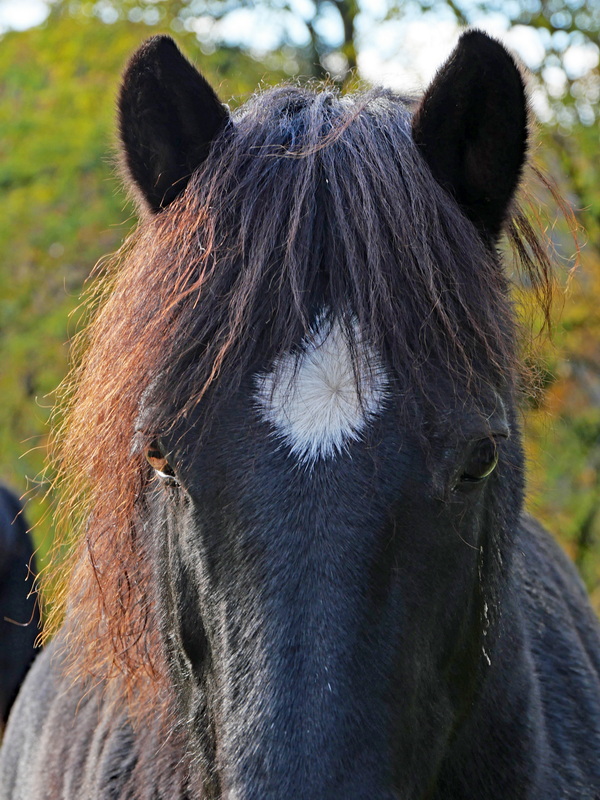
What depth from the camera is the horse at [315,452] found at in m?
1.46

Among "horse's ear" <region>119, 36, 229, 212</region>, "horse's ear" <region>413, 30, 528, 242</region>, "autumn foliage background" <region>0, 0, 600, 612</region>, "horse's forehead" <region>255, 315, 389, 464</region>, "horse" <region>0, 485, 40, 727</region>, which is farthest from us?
"autumn foliage background" <region>0, 0, 600, 612</region>

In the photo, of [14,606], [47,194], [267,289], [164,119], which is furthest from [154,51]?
[47,194]

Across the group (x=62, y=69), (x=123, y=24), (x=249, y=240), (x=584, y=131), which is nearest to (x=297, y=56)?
(x=123, y=24)

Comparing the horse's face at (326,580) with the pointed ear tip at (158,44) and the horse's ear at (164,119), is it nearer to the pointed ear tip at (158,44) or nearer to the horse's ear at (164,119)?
the horse's ear at (164,119)

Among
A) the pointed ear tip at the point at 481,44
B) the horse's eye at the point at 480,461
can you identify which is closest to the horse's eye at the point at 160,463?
the horse's eye at the point at 480,461

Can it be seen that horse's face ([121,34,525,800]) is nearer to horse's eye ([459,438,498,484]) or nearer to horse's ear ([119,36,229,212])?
horse's eye ([459,438,498,484])

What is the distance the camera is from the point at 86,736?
2645 millimetres

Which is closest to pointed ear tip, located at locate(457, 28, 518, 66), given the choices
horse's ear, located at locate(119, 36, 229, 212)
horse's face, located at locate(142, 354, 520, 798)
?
horse's ear, located at locate(119, 36, 229, 212)

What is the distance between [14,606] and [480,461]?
2.75 m

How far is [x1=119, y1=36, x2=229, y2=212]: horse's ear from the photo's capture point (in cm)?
189

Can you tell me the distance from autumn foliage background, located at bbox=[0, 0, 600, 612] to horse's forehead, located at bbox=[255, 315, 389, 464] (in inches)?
218

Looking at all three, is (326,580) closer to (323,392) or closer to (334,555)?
(334,555)

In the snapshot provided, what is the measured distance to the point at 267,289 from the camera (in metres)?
1.67

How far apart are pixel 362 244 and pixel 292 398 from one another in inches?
15.1
